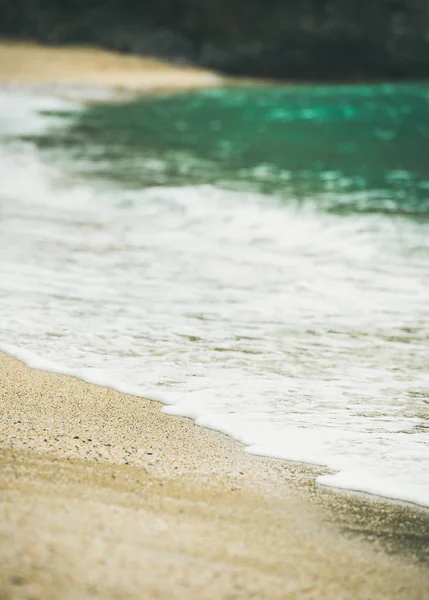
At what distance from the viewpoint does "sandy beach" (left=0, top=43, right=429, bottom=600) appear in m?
1.60

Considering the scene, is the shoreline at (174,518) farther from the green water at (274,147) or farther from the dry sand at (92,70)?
the dry sand at (92,70)

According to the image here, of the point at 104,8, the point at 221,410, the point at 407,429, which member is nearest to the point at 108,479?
the point at 221,410

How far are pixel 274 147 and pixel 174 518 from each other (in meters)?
10.2

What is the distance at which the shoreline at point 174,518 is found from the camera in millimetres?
1610

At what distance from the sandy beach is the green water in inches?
193

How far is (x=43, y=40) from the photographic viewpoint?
29656mm

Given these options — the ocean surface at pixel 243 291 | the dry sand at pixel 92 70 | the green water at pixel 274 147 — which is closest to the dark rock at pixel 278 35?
the dry sand at pixel 92 70

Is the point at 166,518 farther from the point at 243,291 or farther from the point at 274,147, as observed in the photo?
the point at 274,147

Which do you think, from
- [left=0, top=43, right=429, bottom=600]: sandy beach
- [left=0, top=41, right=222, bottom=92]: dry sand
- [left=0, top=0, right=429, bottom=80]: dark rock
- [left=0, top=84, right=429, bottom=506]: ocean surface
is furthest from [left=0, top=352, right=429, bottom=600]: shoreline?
[left=0, top=0, right=429, bottom=80]: dark rock

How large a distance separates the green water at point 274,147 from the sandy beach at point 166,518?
4.89 metres

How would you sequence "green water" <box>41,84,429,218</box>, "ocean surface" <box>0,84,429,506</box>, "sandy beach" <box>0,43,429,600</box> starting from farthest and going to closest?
"green water" <box>41,84,429,218</box> < "ocean surface" <box>0,84,429,506</box> < "sandy beach" <box>0,43,429,600</box>

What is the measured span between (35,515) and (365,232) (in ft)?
15.2

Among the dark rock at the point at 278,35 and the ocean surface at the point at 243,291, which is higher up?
the dark rock at the point at 278,35

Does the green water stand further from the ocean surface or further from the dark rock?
the dark rock
